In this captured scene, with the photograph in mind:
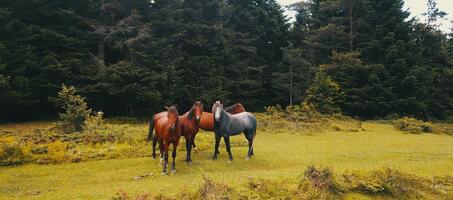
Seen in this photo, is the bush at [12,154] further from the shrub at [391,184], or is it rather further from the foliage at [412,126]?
the foliage at [412,126]

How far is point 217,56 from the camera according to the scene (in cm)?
3884

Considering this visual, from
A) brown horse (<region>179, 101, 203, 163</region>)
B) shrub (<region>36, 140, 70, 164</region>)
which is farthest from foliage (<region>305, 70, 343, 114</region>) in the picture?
shrub (<region>36, 140, 70, 164</region>)

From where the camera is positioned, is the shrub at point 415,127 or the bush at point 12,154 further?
the shrub at point 415,127

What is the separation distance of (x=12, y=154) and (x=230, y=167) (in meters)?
7.63

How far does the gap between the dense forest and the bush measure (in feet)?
41.7

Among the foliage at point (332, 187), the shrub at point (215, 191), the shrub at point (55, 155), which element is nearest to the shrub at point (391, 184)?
the foliage at point (332, 187)

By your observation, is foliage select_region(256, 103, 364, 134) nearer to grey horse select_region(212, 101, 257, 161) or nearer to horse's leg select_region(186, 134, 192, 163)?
grey horse select_region(212, 101, 257, 161)

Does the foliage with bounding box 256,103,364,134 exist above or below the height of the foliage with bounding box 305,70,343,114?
below

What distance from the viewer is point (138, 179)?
11.0 m

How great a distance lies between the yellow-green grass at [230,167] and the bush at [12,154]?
427mm

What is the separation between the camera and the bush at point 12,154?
40.4 ft

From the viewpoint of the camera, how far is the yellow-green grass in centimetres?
988

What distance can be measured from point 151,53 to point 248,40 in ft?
50.3

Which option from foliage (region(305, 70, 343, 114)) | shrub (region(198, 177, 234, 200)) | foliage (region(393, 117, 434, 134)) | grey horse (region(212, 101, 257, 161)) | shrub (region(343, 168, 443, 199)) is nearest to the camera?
shrub (region(198, 177, 234, 200))
